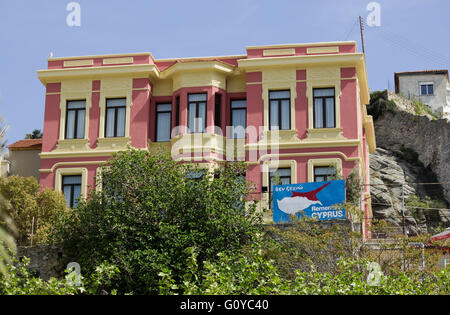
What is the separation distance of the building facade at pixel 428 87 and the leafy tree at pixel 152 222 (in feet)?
116

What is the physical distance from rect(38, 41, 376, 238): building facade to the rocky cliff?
14.6 metres

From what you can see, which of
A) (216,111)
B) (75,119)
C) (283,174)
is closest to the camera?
(283,174)

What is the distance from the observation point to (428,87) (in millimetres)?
59531

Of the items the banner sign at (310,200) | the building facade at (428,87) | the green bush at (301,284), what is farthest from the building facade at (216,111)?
the building facade at (428,87)

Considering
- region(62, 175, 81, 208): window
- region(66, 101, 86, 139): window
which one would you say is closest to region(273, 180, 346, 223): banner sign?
region(62, 175, 81, 208): window

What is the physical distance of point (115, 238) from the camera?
25.0 meters

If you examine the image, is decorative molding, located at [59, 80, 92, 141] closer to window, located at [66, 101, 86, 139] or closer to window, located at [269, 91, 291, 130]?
window, located at [66, 101, 86, 139]

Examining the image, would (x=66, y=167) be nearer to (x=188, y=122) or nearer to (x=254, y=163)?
(x=188, y=122)

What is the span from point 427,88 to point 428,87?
13cm

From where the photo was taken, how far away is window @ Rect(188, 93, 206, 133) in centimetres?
3378

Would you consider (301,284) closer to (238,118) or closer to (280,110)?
(280,110)

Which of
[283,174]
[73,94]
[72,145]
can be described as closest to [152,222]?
[283,174]

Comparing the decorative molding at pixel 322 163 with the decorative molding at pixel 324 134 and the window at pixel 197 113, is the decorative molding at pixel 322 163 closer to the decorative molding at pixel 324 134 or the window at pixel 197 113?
the decorative molding at pixel 324 134

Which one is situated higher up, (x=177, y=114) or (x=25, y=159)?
(x=177, y=114)
